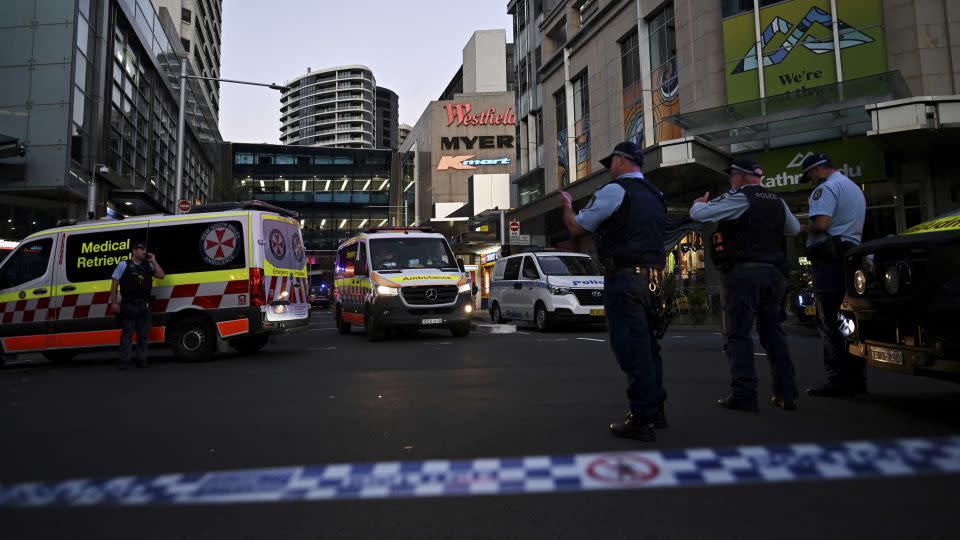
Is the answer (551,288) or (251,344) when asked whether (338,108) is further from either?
(251,344)

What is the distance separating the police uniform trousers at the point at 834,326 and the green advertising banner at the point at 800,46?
1351cm

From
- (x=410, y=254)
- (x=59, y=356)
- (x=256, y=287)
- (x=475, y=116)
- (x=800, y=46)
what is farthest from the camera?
(x=475, y=116)

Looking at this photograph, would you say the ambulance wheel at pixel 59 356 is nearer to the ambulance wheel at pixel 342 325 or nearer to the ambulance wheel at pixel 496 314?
the ambulance wheel at pixel 342 325

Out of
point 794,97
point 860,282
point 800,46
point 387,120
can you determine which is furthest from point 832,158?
point 387,120

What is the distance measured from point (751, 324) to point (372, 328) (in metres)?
8.76

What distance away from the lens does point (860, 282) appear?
436 centimetres

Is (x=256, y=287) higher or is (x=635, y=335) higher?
(x=256, y=287)

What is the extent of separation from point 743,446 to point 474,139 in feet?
219

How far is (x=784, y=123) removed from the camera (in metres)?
17.1

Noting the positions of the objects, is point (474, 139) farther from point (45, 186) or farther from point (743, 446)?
point (743, 446)

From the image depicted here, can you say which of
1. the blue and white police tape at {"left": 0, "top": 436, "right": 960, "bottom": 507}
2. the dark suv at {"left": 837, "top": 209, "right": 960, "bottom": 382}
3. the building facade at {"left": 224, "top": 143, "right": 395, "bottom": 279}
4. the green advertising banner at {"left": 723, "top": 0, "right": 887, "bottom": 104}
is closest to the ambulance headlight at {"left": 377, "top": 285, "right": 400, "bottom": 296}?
the dark suv at {"left": 837, "top": 209, "right": 960, "bottom": 382}

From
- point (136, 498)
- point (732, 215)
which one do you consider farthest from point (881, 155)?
point (136, 498)

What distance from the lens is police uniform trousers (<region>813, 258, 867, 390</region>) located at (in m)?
4.95

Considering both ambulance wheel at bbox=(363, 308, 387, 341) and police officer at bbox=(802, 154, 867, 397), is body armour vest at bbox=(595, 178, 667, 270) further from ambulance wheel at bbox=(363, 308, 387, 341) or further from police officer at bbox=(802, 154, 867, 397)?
ambulance wheel at bbox=(363, 308, 387, 341)
